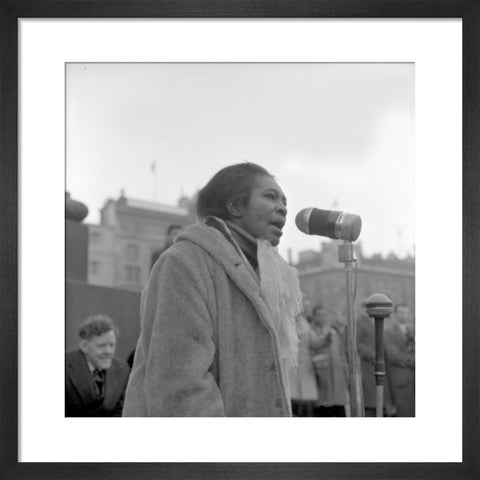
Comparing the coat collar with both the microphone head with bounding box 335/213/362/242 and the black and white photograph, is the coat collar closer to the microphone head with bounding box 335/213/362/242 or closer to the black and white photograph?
the black and white photograph

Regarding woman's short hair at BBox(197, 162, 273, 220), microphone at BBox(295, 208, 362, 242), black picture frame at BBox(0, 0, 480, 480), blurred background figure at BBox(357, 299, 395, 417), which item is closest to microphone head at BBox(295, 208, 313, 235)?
microphone at BBox(295, 208, 362, 242)

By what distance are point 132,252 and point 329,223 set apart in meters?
0.45

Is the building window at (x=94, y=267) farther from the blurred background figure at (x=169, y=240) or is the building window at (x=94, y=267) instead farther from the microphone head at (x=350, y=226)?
the microphone head at (x=350, y=226)

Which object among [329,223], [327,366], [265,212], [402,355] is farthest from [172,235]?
[402,355]

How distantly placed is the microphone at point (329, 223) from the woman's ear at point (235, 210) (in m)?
0.14

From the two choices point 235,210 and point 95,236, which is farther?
point 235,210

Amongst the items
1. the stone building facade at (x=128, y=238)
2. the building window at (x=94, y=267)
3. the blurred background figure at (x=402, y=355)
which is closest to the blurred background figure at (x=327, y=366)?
the blurred background figure at (x=402, y=355)

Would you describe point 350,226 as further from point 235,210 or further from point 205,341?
point 205,341

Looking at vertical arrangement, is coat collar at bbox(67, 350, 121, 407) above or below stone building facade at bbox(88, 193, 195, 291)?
below

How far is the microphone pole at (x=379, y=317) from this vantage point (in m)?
1.67

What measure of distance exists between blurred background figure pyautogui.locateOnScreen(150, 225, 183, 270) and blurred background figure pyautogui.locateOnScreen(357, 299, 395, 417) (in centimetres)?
46

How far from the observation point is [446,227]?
1683 mm

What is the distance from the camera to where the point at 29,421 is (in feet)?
5.44

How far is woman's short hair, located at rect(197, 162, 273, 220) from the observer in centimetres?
169
